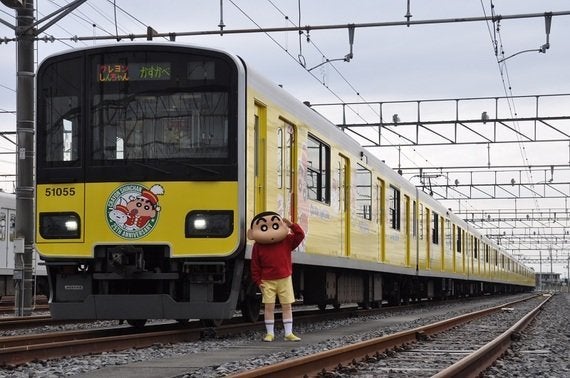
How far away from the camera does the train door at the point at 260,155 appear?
1063 cm

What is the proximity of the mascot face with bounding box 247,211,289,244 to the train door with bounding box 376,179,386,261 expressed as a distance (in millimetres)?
7800

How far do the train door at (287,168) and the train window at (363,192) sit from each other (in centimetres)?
380

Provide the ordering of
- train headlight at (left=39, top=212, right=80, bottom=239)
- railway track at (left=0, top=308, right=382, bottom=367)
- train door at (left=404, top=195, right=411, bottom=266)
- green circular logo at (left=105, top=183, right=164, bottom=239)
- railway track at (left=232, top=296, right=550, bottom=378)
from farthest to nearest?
train door at (left=404, top=195, right=411, bottom=266) → train headlight at (left=39, top=212, right=80, bottom=239) → green circular logo at (left=105, top=183, right=164, bottom=239) → railway track at (left=0, top=308, right=382, bottom=367) → railway track at (left=232, top=296, right=550, bottom=378)

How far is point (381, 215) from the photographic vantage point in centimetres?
1803

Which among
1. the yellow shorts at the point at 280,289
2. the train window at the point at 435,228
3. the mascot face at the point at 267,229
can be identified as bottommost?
the yellow shorts at the point at 280,289

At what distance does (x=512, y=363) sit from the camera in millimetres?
8625

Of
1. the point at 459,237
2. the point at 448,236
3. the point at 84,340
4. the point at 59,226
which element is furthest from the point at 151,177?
the point at 459,237

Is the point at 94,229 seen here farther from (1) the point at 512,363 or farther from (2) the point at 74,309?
(1) the point at 512,363

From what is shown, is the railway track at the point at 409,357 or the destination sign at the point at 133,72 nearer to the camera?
the railway track at the point at 409,357

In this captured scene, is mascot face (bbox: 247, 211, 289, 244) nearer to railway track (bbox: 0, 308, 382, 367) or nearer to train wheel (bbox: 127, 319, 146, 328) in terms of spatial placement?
railway track (bbox: 0, 308, 382, 367)

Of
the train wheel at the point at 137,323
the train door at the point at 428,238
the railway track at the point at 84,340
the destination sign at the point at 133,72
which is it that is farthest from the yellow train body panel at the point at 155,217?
the train door at the point at 428,238

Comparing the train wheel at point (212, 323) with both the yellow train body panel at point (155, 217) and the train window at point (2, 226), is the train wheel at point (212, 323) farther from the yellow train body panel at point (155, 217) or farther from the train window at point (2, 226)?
the train window at point (2, 226)

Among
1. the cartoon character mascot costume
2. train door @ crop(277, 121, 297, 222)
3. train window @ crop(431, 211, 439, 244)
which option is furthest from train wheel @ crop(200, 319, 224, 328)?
train window @ crop(431, 211, 439, 244)

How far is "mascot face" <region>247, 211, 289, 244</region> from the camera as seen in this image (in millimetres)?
9891
